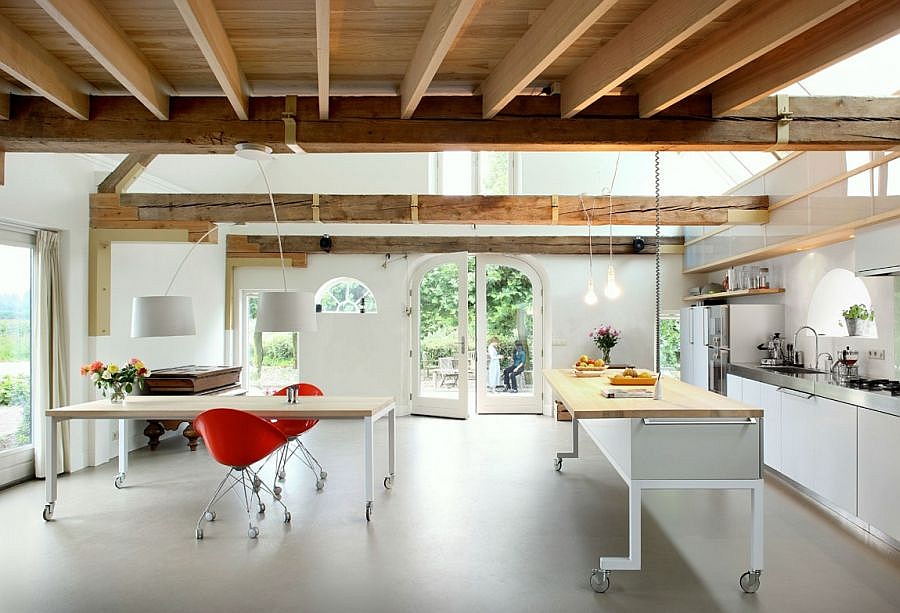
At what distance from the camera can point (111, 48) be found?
108 inches

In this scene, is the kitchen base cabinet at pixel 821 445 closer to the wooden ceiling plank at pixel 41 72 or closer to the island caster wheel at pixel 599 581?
the island caster wheel at pixel 599 581

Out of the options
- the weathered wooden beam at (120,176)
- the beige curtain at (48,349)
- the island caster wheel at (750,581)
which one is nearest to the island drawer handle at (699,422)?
the island caster wheel at (750,581)

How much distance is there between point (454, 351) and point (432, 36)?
723 centimetres

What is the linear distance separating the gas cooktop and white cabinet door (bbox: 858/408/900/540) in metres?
0.19

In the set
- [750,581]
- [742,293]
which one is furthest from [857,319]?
[750,581]

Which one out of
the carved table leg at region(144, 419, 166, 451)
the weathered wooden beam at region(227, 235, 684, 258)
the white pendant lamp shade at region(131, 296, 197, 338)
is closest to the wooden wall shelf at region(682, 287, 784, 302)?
the weathered wooden beam at region(227, 235, 684, 258)

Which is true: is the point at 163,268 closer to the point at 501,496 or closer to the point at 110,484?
the point at 110,484

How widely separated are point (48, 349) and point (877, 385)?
21.5 feet

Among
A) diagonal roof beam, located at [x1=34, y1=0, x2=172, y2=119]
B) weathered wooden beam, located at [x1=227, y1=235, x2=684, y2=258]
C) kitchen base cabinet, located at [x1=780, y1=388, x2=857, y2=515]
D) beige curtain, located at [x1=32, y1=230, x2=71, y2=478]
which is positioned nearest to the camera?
diagonal roof beam, located at [x1=34, y1=0, x2=172, y2=119]

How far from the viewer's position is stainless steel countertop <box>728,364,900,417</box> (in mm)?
4180

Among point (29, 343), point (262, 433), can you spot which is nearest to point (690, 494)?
point (262, 433)

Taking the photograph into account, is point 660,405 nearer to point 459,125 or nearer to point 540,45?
point 459,125

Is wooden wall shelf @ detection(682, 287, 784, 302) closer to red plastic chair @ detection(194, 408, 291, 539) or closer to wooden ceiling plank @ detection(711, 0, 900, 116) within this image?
wooden ceiling plank @ detection(711, 0, 900, 116)

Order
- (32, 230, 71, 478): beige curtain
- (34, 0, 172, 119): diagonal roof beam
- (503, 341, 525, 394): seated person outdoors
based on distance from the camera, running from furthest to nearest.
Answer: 1. (503, 341, 525, 394): seated person outdoors
2. (32, 230, 71, 478): beige curtain
3. (34, 0, 172, 119): diagonal roof beam
